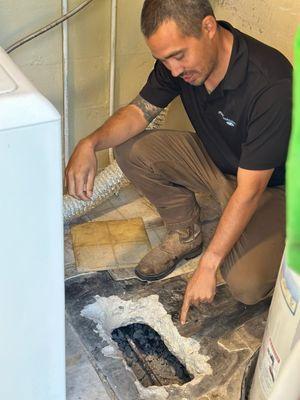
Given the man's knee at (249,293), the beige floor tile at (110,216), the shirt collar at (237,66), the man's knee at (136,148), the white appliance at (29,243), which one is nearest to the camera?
the white appliance at (29,243)

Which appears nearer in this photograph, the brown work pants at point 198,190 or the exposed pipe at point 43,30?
the brown work pants at point 198,190

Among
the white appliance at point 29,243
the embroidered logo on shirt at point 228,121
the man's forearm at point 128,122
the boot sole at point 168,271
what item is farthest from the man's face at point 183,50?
the boot sole at point 168,271

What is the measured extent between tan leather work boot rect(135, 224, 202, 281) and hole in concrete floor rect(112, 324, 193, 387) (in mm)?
175

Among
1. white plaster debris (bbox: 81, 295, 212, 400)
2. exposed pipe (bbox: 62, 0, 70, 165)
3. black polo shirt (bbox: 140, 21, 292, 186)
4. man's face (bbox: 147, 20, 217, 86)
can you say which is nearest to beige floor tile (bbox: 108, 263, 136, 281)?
white plaster debris (bbox: 81, 295, 212, 400)

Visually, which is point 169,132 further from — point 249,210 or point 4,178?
point 4,178

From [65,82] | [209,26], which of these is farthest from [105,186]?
[209,26]

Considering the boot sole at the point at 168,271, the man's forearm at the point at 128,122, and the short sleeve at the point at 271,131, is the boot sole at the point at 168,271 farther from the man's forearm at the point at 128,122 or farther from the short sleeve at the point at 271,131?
the short sleeve at the point at 271,131

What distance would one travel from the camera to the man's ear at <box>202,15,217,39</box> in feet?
4.47

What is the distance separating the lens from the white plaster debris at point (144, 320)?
1.54 meters

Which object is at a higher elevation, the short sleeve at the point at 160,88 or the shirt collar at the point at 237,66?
the shirt collar at the point at 237,66

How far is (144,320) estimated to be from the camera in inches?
65.0

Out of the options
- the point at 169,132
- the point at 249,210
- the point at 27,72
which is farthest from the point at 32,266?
the point at 27,72

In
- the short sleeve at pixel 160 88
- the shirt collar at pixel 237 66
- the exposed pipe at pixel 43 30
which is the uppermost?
the shirt collar at pixel 237 66

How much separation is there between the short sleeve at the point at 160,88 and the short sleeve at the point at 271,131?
1.24 feet
